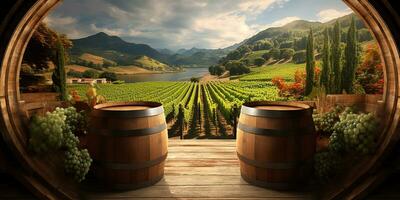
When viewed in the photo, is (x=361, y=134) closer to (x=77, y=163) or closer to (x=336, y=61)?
(x=77, y=163)

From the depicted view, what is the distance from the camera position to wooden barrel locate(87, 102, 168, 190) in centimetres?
225

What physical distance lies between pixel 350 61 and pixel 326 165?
12.2 ft

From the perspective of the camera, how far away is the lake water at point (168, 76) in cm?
2212

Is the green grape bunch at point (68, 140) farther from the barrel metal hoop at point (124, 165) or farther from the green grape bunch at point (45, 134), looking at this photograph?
the barrel metal hoop at point (124, 165)

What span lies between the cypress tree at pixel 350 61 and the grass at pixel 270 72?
12.4 metres

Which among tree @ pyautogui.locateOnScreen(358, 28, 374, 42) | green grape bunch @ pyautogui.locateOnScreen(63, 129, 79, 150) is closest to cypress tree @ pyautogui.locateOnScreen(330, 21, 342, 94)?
tree @ pyautogui.locateOnScreen(358, 28, 374, 42)

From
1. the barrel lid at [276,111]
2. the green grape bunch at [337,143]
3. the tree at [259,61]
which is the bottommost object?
the green grape bunch at [337,143]

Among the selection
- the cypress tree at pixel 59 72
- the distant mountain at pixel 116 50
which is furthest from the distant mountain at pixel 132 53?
the cypress tree at pixel 59 72

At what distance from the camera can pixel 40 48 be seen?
17.3ft

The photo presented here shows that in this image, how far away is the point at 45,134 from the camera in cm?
223

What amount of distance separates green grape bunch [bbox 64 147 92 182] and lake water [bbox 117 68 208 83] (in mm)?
18640

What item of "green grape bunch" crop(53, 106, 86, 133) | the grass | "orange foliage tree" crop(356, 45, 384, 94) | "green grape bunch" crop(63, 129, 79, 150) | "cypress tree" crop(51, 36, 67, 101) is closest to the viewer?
"green grape bunch" crop(63, 129, 79, 150)

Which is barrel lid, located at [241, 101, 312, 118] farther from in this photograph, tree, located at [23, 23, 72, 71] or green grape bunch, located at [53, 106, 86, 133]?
tree, located at [23, 23, 72, 71]

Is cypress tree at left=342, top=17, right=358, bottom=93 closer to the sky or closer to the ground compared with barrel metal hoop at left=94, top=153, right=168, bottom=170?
closer to the sky
